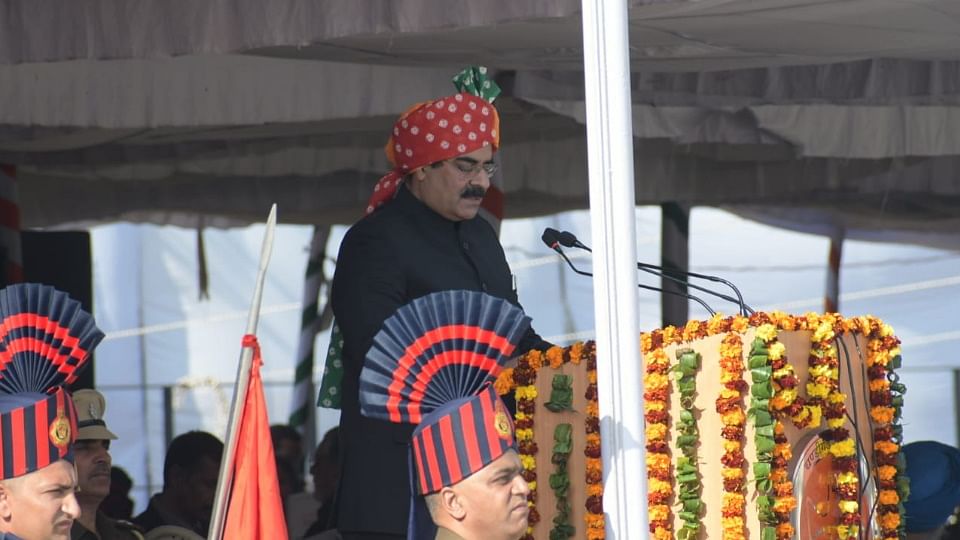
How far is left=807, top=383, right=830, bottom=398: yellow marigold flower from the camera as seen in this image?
361 cm

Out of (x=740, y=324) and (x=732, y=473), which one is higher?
(x=740, y=324)

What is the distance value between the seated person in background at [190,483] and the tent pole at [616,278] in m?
3.33

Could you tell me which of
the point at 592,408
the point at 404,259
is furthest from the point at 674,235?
the point at 592,408

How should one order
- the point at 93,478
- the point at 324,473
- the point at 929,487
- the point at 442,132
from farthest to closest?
the point at 324,473 < the point at 93,478 < the point at 929,487 < the point at 442,132

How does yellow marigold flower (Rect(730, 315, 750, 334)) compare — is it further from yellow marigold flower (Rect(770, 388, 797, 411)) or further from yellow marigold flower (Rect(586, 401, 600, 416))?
yellow marigold flower (Rect(586, 401, 600, 416))

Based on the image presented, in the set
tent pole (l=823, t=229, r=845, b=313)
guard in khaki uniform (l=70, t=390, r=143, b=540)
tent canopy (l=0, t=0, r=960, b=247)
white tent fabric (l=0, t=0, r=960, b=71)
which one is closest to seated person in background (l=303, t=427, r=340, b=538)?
tent canopy (l=0, t=0, r=960, b=247)

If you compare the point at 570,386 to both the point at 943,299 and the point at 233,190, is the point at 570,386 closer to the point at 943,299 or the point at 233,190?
the point at 233,190

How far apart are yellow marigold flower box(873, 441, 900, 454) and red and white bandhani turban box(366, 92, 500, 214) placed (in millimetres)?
1195

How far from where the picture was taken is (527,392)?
3.93 metres

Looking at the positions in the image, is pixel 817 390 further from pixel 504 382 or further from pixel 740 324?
pixel 504 382

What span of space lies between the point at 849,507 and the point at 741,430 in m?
0.30

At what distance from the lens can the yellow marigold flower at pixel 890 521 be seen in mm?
3805

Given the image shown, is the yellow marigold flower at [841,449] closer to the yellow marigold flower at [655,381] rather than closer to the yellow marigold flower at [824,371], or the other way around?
the yellow marigold flower at [824,371]

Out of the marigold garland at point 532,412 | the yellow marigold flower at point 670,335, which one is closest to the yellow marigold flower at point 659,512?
the marigold garland at point 532,412
